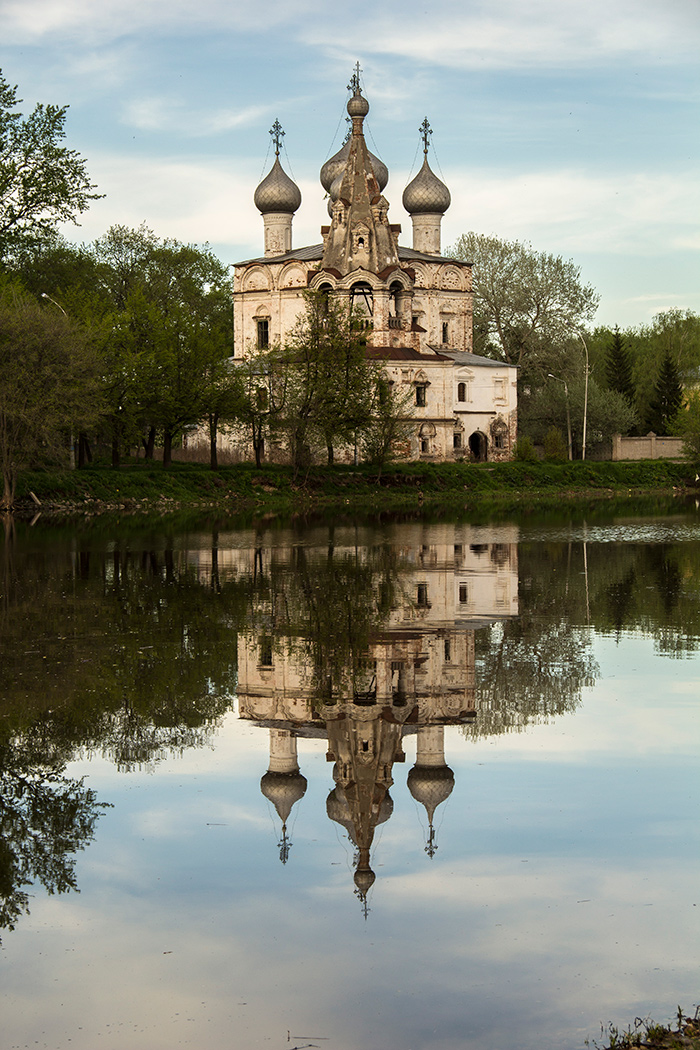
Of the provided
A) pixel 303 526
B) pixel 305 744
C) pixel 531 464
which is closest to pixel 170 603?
pixel 305 744

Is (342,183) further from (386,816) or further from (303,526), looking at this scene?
(386,816)

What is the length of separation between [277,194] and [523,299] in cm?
1659

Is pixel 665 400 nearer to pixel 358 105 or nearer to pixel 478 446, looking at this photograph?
pixel 478 446

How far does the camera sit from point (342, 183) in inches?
2645

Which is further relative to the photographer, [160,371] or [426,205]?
[426,205]

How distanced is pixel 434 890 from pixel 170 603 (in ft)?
38.6

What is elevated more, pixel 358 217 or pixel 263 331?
pixel 358 217

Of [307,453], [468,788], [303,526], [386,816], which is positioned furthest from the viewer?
[307,453]

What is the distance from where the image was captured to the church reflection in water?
819 cm

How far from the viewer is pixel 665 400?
81.1 meters

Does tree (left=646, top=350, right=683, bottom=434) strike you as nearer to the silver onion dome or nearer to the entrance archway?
the entrance archway

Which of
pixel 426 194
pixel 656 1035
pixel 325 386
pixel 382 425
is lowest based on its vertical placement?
pixel 656 1035

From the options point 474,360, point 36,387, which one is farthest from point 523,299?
point 36,387

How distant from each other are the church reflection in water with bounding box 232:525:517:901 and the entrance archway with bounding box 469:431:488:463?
5165cm
